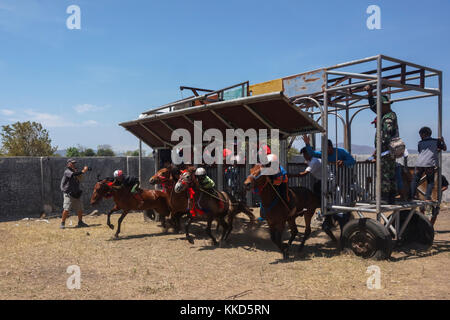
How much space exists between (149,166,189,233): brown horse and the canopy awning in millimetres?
1437

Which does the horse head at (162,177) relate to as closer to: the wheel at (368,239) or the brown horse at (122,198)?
the brown horse at (122,198)

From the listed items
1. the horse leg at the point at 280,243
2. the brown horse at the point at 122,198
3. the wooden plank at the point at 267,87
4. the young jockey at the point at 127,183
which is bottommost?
the horse leg at the point at 280,243

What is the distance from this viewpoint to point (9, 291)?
578 cm

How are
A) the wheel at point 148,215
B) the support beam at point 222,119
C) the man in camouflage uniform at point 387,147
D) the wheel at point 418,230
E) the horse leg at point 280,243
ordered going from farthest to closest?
the wheel at point 148,215 → the support beam at point 222,119 → the wheel at point 418,230 → the man in camouflage uniform at point 387,147 → the horse leg at point 280,243

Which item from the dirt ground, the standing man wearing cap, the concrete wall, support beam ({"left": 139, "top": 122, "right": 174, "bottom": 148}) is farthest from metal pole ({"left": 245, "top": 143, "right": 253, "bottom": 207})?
the concrete wall

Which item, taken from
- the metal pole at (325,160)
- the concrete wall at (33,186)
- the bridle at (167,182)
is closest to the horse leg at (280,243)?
the metal pole at (325,160)

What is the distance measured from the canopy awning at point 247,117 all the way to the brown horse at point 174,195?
1.44 m

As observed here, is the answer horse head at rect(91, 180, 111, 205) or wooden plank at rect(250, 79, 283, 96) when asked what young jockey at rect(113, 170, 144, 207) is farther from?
wooden plank at rect(250, 79, 283, 96)

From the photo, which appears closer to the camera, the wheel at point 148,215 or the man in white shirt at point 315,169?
the man in white shirt at point 315,169

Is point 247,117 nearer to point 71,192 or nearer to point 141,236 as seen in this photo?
point 141,236

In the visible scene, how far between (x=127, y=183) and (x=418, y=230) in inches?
294

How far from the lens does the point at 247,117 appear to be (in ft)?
29.1

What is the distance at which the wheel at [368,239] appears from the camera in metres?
6.79

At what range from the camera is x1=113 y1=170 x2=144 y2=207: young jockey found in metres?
10.4
